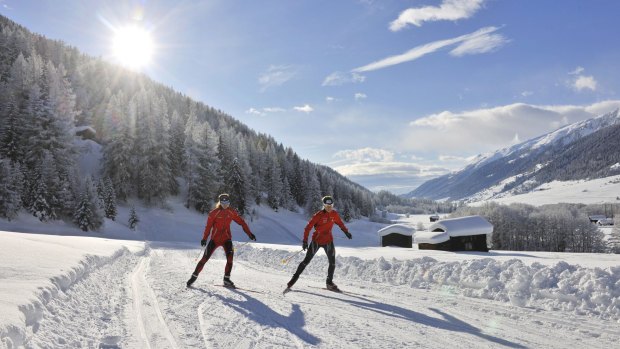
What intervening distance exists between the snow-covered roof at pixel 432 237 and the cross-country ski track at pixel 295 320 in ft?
69.2

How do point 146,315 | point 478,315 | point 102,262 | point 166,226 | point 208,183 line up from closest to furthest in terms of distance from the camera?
1. point 146,315
2. point 478,315
3. point 102,262
4. point 166,226
5. point 208,183

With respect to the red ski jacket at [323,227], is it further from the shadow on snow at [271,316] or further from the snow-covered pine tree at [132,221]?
the snow-covered pine tree at [132,221]

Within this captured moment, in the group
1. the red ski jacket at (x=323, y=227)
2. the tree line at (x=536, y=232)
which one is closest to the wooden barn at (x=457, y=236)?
the red ski jacket at (x=323, y=227)

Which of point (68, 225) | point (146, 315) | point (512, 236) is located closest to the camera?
point (146, 315)

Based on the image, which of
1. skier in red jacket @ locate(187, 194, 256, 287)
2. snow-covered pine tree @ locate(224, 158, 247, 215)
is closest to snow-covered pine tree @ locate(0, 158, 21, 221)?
snow-covered pine tree @ locate(224, 158, 247, 215)

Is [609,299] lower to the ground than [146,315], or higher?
higher

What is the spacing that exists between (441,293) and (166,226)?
44981mm

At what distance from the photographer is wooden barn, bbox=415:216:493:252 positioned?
30.8m

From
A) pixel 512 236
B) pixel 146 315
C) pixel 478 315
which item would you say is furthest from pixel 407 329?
pixel 512 236

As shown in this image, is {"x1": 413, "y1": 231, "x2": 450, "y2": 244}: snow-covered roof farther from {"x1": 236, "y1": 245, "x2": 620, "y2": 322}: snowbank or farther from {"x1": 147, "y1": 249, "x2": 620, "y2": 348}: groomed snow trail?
{"x1": 147, "y1": 249, "x2": 620, "y2": 348}: groomed snow trail

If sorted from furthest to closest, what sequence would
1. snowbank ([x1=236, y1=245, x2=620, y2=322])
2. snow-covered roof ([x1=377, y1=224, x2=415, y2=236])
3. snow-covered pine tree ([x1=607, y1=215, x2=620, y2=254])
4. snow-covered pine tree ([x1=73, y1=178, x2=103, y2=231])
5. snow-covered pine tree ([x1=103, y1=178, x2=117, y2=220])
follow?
snow-covered pine tree ([x1=607, y1=215, x2=620, y2=254])
snow-covered pine tree ([x1=103, y1=178, x2=117, y2=220])
snow-covered roof ([x1=377, y1=224, x2=415, y2=236])
snow-covered pine tree ([x1=73, y1=178, x2=103, y2=231])
snowbank ([x1=236, y1=245, x2=620, y2=322])

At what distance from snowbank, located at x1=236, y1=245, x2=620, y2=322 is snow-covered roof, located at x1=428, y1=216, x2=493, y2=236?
18.7 m

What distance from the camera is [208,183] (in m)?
56.5

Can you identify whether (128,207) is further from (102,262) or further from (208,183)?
(102,262)
